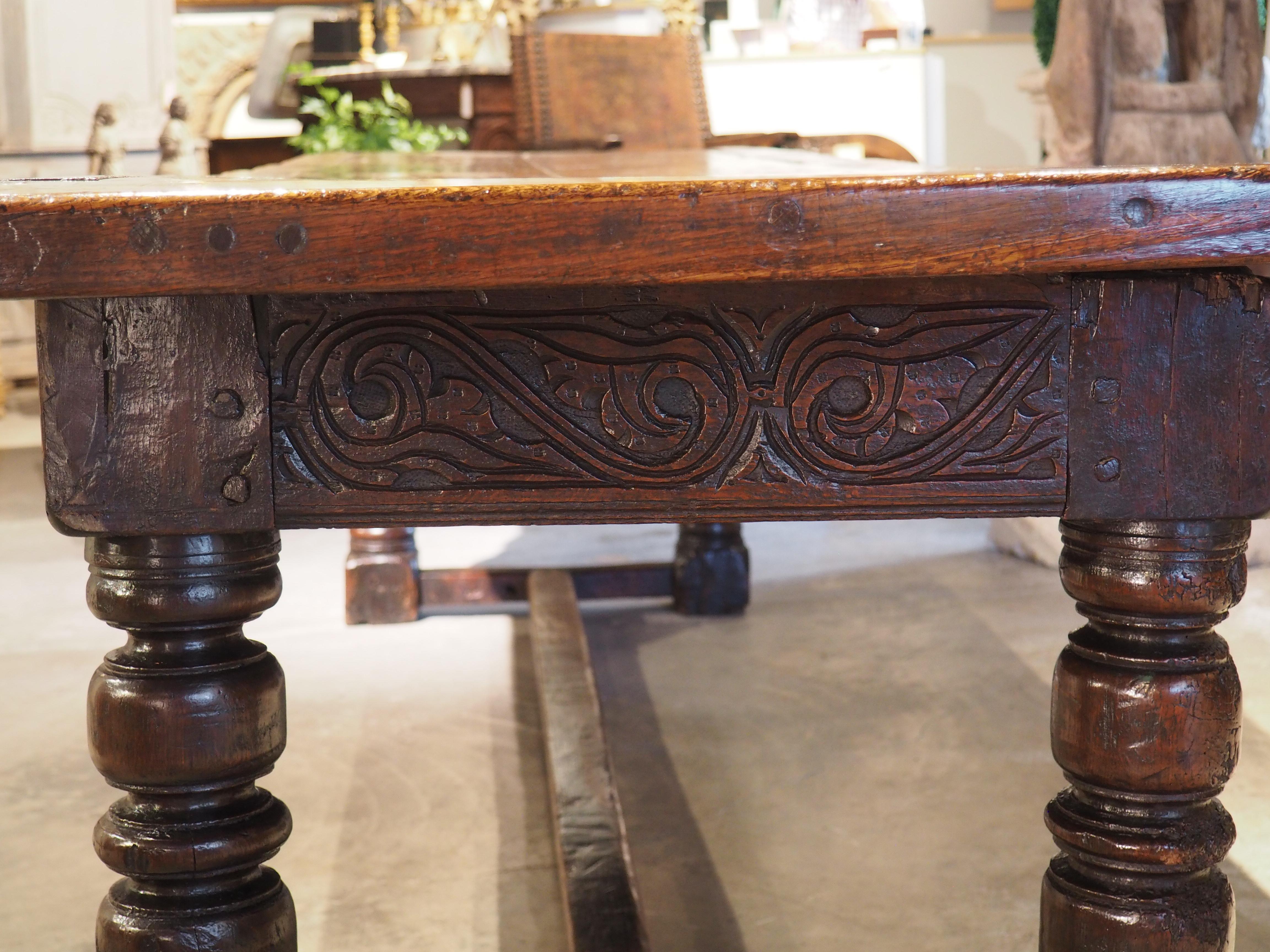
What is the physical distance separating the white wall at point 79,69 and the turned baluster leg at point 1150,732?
275 inches

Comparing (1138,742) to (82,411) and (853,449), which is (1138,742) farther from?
(82,411)

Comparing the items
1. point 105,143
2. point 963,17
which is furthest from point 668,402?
point 963,17

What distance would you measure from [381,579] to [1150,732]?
1.89 meters

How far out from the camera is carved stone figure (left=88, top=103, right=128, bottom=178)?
6109 mm

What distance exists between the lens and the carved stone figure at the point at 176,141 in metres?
6.14

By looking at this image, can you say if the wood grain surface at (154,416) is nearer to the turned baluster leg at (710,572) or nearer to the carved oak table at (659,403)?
the carved oak table at (659,403)

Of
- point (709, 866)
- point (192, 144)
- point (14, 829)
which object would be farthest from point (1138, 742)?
point (192, 144)

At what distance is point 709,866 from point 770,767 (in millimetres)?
308

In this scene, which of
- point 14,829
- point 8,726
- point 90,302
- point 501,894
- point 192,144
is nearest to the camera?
point 90,302

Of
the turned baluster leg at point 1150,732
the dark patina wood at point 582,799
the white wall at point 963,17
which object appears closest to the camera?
the turned baluster leg at point 1150,732

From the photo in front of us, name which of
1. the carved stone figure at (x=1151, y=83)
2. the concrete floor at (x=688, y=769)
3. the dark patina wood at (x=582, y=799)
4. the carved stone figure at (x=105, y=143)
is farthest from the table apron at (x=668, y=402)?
the carved stone figure at (x=105, y=143)

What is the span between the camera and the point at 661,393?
2.64 ft

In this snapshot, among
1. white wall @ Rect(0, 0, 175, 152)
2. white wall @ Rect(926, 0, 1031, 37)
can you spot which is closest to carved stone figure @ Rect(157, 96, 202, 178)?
white wall @ Rect(0, 0, 175, 152)

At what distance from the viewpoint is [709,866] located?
1.52m
